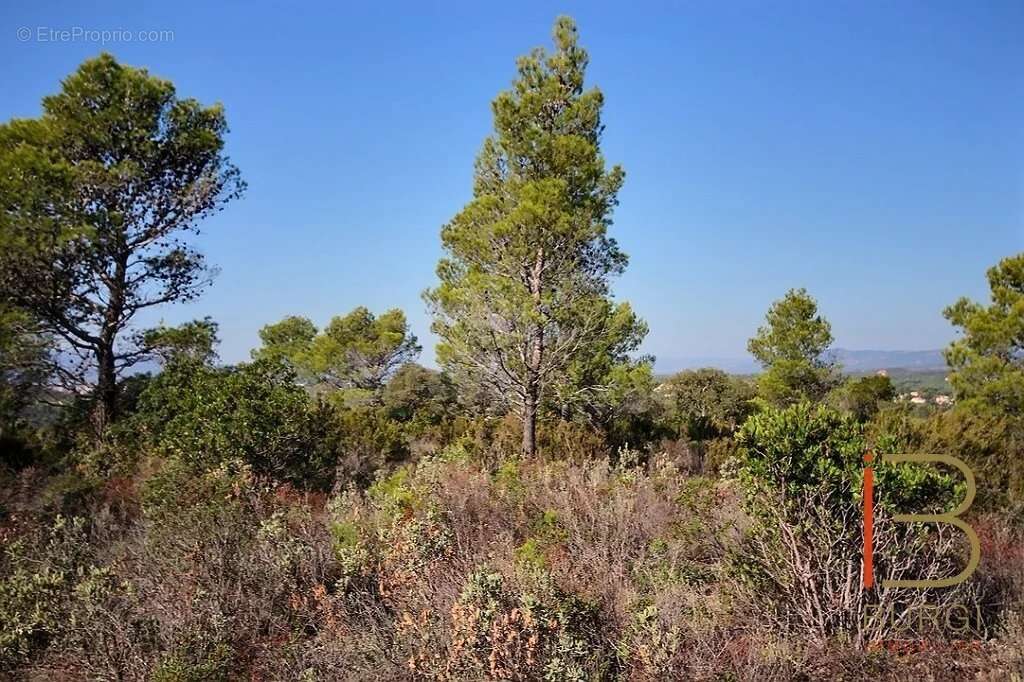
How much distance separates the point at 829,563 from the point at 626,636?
4.20 ft

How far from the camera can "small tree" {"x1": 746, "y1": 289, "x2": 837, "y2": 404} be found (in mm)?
19625

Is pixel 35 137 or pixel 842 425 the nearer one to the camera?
pixel 842 425

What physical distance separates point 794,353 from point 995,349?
545 cm

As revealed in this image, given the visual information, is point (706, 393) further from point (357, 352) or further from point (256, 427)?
point (256, 427)

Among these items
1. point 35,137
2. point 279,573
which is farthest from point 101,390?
point 279,573

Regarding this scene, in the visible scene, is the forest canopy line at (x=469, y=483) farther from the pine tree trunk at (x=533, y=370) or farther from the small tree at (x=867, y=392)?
the small tree at (x=867, y=392)

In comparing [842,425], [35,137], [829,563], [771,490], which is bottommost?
[829,563]

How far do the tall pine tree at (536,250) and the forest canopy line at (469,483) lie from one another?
56 millimetres

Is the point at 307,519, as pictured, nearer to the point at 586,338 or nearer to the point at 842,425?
the point at 842,425

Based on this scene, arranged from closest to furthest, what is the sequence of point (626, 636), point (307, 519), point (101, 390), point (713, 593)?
point (626, 636), point (713, 593), point (307, 519), point (101, 390)

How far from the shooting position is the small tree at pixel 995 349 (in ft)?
48.0

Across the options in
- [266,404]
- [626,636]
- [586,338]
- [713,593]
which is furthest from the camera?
[586,338]

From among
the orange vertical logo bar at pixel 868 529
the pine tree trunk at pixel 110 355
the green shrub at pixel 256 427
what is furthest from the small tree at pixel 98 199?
the orange vertical logo bar at pixel 868 529

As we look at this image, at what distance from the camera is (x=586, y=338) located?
37.6 feet
